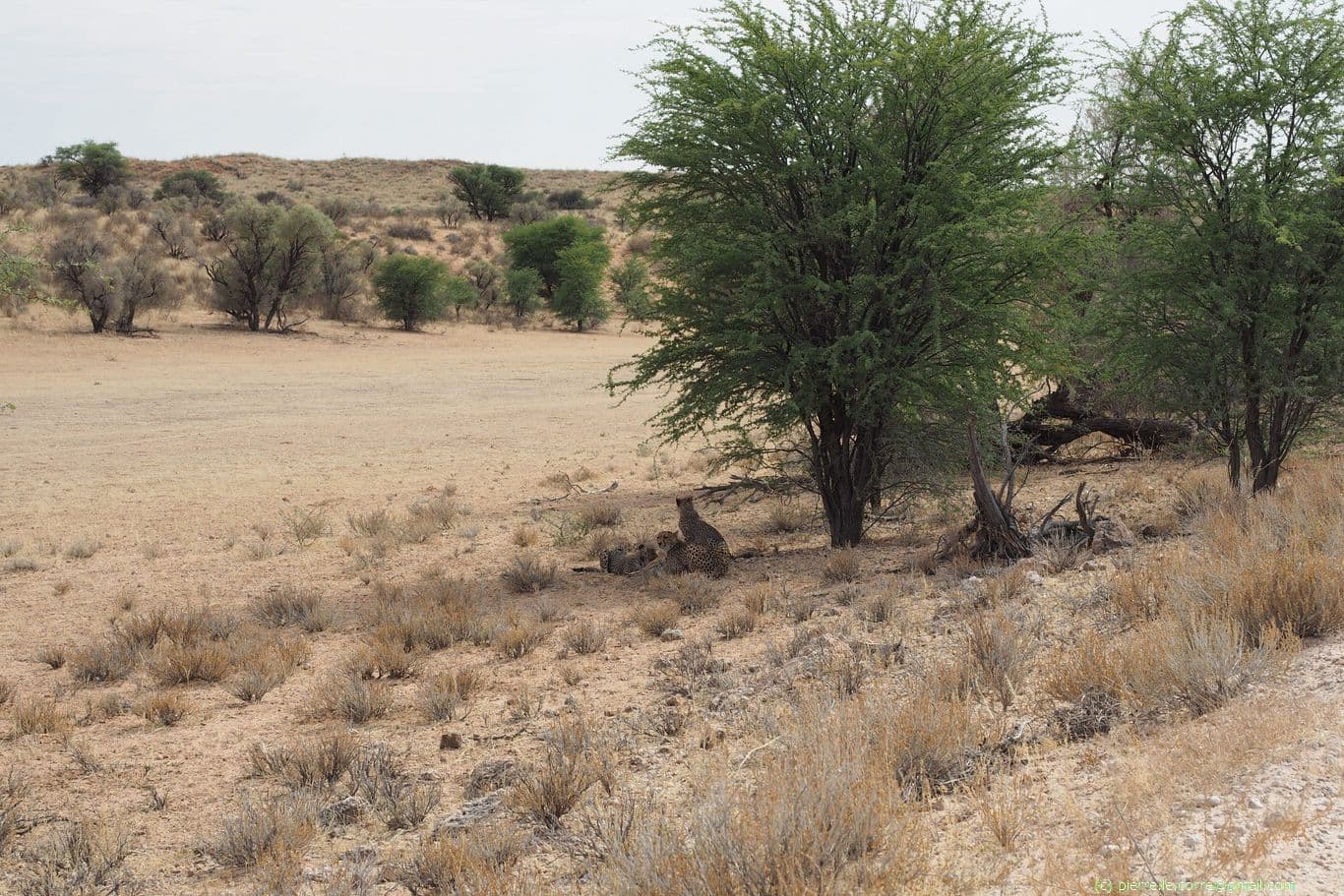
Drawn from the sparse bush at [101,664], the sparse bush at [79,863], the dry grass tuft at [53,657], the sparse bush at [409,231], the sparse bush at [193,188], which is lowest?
the dry grass tuft at [53,657]

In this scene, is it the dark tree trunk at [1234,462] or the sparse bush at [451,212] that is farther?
the sparse bush at [451,212]

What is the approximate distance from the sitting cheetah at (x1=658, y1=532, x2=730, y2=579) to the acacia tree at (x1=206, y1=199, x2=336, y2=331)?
31.3 meters

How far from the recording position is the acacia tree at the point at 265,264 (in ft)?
128

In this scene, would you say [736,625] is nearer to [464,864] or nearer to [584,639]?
[584,639]

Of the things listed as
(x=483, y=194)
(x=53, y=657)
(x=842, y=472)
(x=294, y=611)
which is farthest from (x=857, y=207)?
(x=483, y=194)

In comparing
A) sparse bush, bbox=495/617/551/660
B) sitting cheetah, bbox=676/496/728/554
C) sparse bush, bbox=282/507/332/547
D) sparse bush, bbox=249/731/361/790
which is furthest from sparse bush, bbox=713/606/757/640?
sparse bush, bbox=282/507/332/547

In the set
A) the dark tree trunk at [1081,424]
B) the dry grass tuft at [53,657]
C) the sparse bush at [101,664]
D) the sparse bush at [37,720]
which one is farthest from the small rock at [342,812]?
the dark tree trunk at [1081,424]

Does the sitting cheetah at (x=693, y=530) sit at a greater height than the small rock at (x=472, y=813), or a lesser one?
greater

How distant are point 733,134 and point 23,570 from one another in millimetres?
9073

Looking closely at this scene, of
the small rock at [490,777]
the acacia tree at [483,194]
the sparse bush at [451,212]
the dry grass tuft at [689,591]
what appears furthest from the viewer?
the acacia tree at [483,194]

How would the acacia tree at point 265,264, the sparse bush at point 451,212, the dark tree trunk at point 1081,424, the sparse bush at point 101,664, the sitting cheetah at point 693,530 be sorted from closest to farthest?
the sparse bush at point 101,664 < the sitting cheetah at point 693,530 < the dark tree trunk at point 1081,424 < the acacia tree at point 265,264 < the sparse bush at point 451,212

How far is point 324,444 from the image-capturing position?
832 inches

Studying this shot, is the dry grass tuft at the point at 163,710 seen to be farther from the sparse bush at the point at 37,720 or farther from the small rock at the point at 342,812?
the small rock at the point at 342,812

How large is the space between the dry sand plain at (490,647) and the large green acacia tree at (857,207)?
2.17 meters
